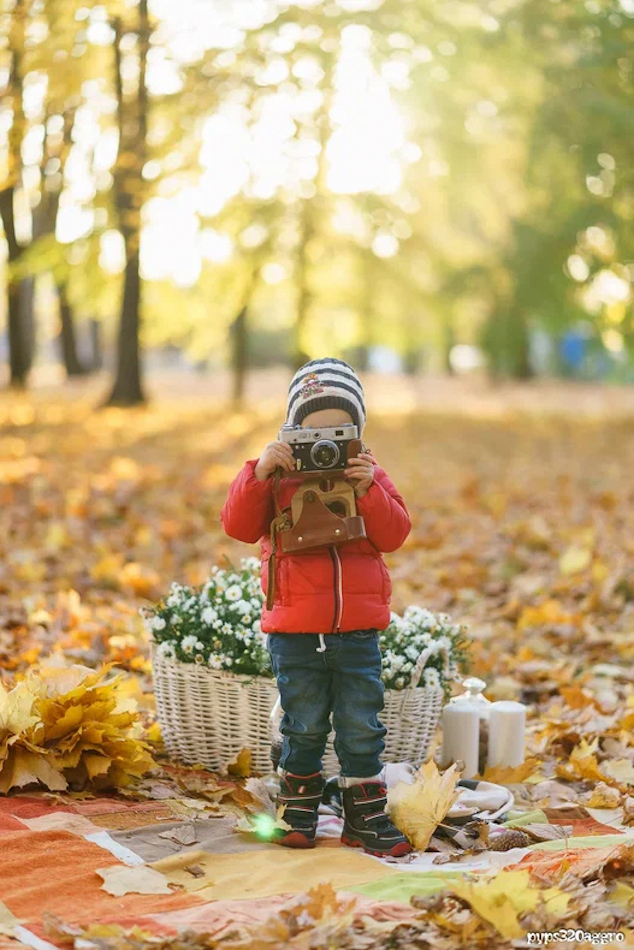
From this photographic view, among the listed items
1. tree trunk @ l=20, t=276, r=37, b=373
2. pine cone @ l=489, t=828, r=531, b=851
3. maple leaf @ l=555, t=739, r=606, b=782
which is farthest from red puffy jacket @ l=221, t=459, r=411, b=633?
tree trunk @ l=20, t=276, r=37, b=373

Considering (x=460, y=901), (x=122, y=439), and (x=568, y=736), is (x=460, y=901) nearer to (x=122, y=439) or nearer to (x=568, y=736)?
(x=568, y=736)

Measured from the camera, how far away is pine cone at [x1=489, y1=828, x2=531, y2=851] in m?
3.54

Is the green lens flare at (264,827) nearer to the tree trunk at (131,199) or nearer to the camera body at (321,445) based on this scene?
the camera body at (321,445)

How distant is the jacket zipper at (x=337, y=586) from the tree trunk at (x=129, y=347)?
1398cm

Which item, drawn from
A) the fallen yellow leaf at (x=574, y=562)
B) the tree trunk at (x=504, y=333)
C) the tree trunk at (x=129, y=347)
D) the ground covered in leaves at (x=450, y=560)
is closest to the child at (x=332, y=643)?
the ground covered in leaves at (x=450, y=560)

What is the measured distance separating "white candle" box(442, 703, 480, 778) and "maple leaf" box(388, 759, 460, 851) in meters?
0.67

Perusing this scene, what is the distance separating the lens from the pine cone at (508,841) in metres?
3.54

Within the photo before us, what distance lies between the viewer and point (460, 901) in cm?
299

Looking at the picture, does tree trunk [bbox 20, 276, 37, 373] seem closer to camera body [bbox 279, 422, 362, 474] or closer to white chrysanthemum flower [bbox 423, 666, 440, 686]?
white chrysanthemum flower [bbox 423, 666, 440, 686]

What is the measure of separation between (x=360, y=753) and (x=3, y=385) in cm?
1984

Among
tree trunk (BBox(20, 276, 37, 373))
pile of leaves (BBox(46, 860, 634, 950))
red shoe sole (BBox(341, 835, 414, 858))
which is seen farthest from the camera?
tree trunk (BBox(20, 276, 37, 373))

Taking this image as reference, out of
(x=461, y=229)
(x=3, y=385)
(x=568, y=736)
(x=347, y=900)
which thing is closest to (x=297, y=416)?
(x=347, y=900)

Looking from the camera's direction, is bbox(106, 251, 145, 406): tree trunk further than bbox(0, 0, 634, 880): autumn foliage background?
Yes

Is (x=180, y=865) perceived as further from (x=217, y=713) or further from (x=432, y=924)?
(x=217, y=713)
